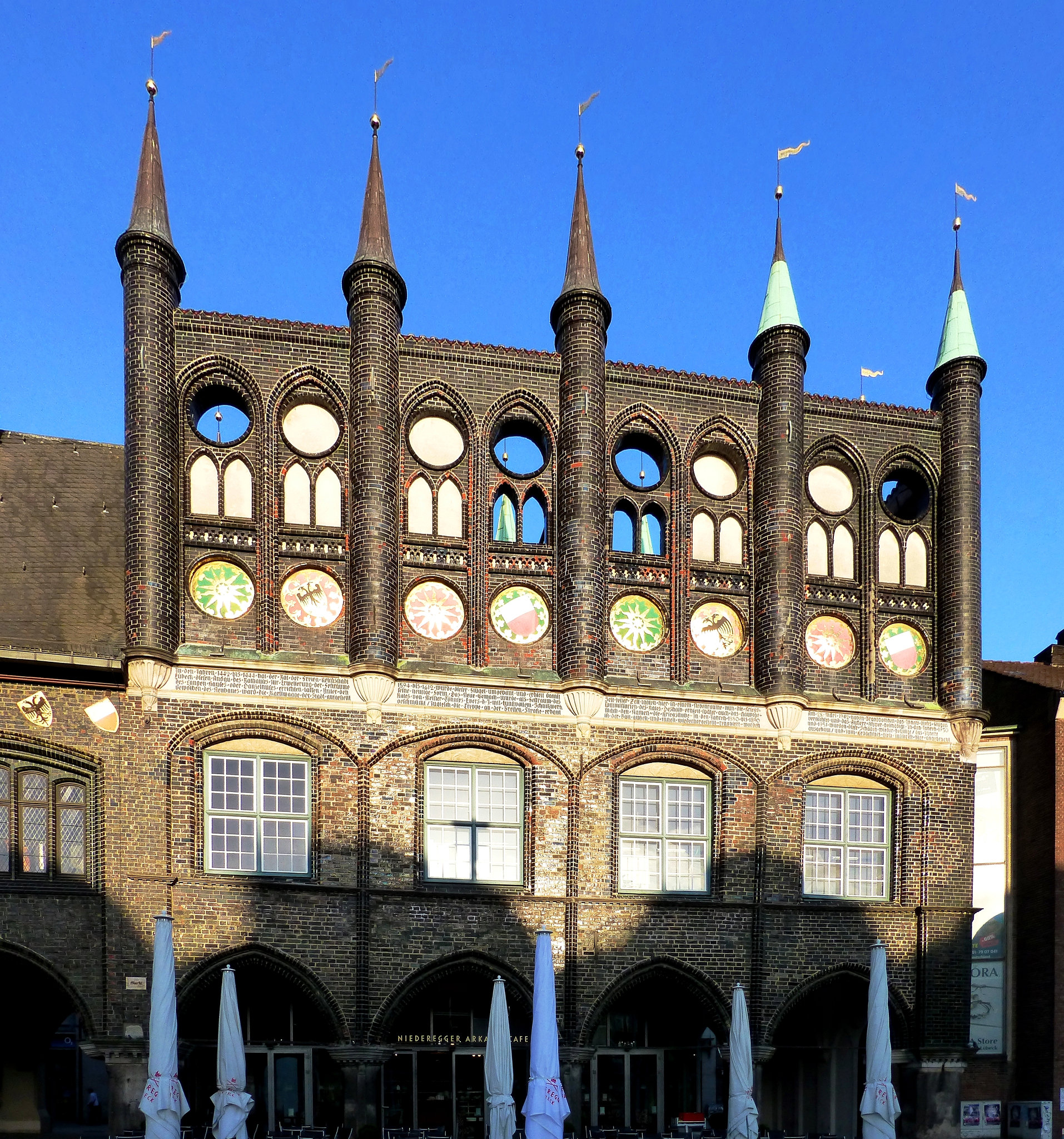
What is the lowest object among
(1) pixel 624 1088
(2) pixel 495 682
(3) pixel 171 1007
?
(1) pixel 624 1088

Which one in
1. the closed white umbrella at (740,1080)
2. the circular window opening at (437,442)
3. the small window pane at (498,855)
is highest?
the circular window opening at (437,442)

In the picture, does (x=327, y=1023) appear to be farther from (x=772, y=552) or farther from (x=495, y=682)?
(x=772, y=552)

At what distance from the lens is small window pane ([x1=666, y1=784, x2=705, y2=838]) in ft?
72.4

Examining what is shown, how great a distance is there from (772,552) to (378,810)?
27.6 feet

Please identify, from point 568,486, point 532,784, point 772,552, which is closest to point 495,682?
point 532,784

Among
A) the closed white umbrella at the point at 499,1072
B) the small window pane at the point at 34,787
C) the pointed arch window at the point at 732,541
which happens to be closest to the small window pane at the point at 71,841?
the small window pane at the point at 34,787

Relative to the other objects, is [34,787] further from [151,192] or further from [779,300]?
[779,300]

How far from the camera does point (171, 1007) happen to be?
17188 millimetres

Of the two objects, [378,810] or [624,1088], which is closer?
[378,810]

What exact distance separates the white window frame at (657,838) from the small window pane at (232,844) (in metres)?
6.16

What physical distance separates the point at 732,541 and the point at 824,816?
17.3ft

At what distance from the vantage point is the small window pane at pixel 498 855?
69.5 feet

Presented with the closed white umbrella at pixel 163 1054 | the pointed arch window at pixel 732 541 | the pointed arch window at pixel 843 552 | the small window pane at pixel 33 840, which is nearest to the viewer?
the closed white umbrella at pixel 163 1054

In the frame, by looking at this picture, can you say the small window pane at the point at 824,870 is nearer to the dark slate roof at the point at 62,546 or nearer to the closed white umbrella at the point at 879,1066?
the closed white umbrella at the point at 879,1066
